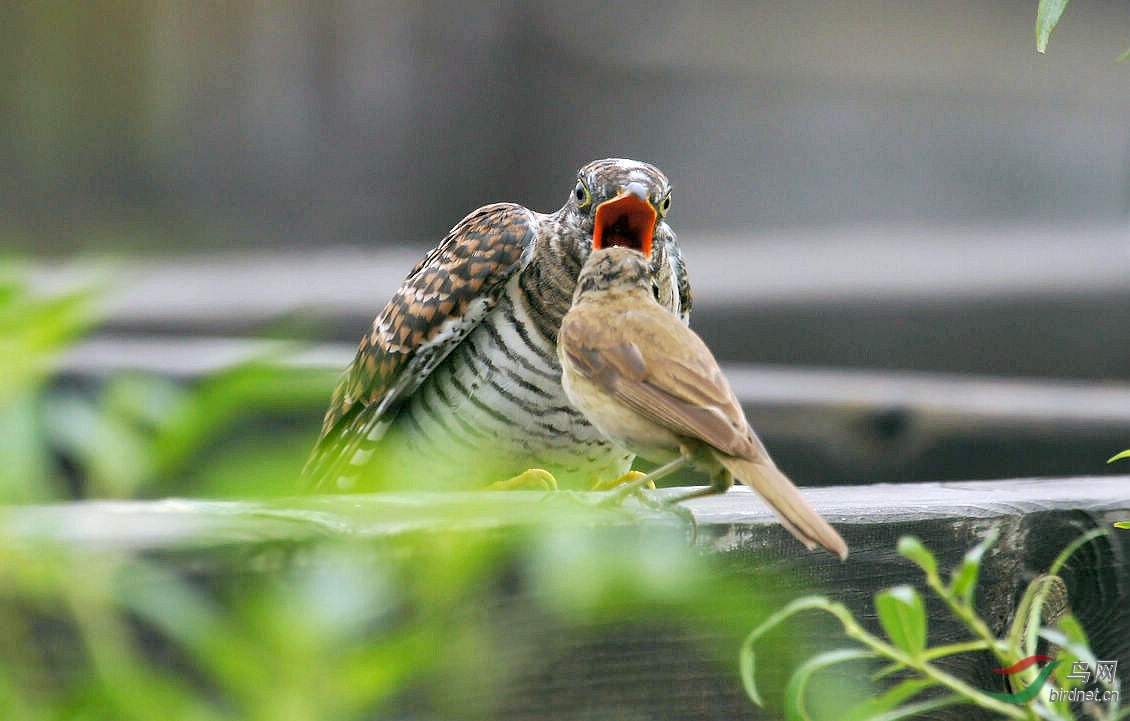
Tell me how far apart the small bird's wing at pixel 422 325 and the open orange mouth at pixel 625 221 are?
368 mm

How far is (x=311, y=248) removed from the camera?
6055 millimetres

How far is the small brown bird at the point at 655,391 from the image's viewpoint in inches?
60.5

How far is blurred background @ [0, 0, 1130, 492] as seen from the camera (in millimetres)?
5496

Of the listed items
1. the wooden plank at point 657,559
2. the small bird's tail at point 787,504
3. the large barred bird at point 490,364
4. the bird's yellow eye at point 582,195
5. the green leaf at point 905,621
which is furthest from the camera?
the large barred bird at point 490,364

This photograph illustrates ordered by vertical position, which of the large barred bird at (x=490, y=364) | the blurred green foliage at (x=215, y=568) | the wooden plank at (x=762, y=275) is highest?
the blurred green foliage at (x=215, y=568)

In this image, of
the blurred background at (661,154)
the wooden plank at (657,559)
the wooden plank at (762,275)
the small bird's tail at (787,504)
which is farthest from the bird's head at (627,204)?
the wooden plank at (762,275)

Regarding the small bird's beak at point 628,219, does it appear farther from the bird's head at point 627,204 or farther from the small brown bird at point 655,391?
the small brown bird at point 655,391

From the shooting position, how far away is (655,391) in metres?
1.63

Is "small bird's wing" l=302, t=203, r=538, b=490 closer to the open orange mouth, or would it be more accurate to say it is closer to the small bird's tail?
the open orange mouth

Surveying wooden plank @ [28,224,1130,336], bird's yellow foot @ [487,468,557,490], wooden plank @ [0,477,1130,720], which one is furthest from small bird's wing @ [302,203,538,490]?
wooden plank @ [28,224,1130,336]

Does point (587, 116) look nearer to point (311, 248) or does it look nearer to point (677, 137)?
point (677, 137)

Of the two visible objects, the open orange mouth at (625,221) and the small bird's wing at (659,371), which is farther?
the open orange mouth at (625,221)

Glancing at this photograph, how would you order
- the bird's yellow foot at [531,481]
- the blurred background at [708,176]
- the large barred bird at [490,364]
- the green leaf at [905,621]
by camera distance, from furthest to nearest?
the blurred background at [708,176]
the large barred bird at [490,364]
the bird's yellow foot at [531,481]
the green leaf at [905,621]

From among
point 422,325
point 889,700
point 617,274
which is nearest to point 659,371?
point 617,274
